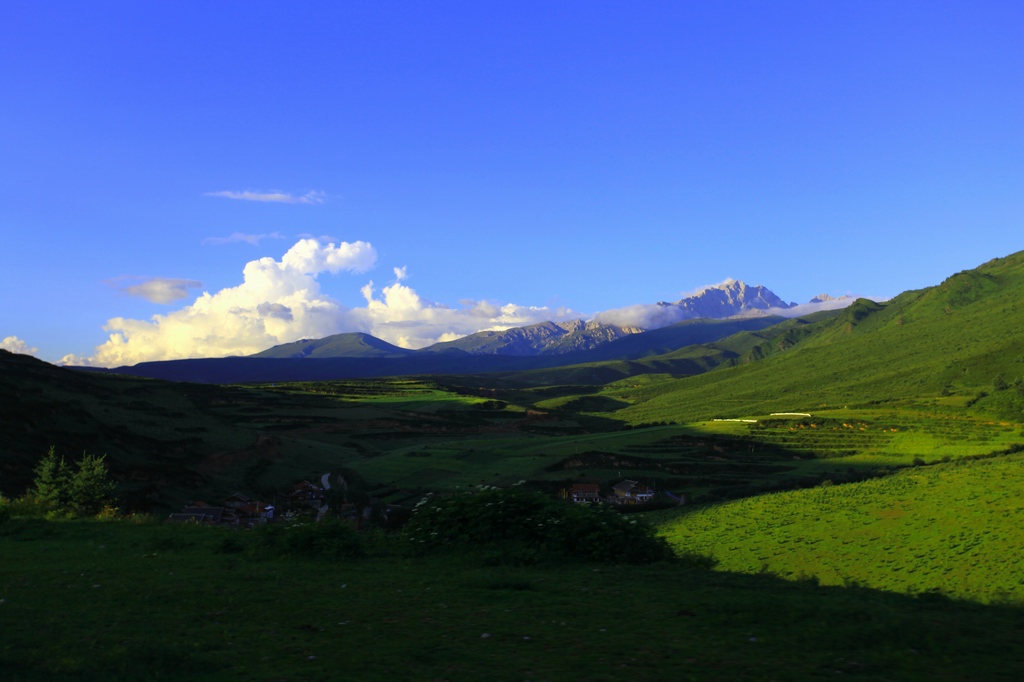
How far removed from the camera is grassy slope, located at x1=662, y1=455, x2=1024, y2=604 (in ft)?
96.6

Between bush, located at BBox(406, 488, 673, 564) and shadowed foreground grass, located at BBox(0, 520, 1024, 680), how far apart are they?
0.94 m

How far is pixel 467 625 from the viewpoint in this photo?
9.34 m

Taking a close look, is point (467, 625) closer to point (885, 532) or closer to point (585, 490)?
point (885, 532)

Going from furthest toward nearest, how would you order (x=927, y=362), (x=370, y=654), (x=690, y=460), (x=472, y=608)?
(x=927, y=362) → (x=690, y=460) → (x=472, y=608) → (x=370, y=654)

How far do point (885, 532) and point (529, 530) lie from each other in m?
31.0

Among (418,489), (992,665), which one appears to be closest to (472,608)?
(992,665)

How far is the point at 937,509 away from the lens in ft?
135

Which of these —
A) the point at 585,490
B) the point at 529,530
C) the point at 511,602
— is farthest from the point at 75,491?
the point at 585,490

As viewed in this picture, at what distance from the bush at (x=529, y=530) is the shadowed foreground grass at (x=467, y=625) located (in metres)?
0.94

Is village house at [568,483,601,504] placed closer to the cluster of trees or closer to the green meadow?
the green meadow

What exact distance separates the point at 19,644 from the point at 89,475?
18.3 m

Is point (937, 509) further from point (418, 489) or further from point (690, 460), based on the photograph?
point (690, 460)

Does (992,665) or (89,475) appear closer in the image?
(992,665)

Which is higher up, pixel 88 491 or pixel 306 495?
pixel 88 491
